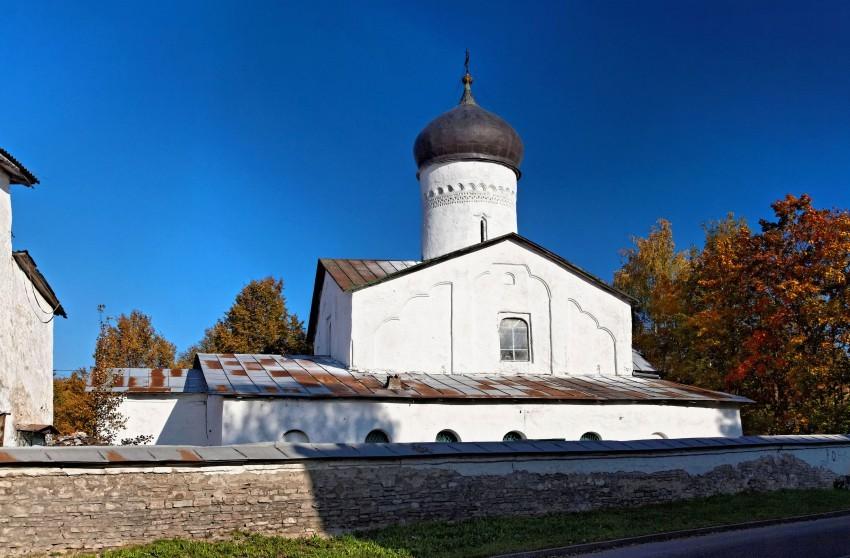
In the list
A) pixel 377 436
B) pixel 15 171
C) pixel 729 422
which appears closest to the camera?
pixel 15 171

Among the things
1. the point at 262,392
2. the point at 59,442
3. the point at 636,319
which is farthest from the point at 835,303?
the point at 59,442

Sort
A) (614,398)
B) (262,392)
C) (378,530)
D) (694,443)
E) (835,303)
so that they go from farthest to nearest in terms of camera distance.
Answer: (835,303) < (614,398) < (262,392) < (694,443) < (378,530)

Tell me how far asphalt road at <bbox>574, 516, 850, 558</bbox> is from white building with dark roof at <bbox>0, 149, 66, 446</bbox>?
32.1ft

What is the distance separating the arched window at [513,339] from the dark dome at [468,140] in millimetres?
5202

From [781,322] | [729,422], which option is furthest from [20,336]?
[781,322]

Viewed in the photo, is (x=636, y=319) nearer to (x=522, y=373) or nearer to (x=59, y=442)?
(x=522, y=373)

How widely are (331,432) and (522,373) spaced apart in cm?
558

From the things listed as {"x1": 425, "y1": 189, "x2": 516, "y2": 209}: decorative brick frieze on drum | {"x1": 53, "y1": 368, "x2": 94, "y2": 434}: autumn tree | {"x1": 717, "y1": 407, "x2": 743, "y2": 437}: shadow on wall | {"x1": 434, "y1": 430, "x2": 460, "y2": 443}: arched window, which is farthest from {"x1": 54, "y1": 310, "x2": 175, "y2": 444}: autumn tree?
{"x1": 717, "y1": 407, "x2": 743, "y2": 437}: shadow on wall

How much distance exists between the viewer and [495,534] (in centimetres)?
997

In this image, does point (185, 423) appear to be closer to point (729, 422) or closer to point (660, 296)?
point (729, 422)

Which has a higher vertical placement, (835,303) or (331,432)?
(835,303)

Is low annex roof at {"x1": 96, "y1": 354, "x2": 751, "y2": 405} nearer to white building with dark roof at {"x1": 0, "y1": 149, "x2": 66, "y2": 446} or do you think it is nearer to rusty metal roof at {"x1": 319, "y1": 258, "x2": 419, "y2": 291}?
rusty metal roof at {"x1": 319, "y1": 258, "x2": 419, "y2": 291}

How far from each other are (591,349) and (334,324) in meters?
6.49

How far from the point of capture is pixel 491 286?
19.6m
